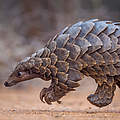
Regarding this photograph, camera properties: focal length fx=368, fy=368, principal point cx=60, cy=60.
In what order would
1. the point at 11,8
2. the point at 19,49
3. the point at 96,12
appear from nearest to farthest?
the point at 19,49 → the point at 11,8 → the point at 96,12

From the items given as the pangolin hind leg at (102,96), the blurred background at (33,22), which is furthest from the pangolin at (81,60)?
the blurred background at (33,22)

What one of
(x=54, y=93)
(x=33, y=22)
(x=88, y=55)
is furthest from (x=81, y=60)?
(x=33, y=22)

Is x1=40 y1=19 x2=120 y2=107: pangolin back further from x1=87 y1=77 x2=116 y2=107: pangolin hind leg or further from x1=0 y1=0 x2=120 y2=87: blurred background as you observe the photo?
x1=0 y1=0 x2=120 y2=87: blurred background

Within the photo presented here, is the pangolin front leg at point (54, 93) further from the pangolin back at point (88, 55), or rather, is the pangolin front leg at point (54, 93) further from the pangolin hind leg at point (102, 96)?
the pangolin hind leg at point (102, 96)

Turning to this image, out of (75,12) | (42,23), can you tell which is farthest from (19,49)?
(75,12)

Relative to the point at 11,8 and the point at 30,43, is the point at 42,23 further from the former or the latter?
the point at 11,8

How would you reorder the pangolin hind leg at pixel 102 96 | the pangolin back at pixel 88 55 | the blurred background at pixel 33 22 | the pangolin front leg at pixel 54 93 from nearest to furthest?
the pangolin back at pixel 88 55
the pangolin front leg at pixel 54 93
the pangolin hind leg at pixel 102 96
the blurred background at pixel 33 22

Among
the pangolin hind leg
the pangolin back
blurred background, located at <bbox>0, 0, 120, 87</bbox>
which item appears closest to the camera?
the pangolin back

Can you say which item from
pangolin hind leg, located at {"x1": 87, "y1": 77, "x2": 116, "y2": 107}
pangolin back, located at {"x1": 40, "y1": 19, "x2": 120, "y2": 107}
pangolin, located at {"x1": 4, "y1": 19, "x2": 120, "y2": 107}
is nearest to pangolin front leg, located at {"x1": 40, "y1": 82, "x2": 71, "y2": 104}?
pangolin, located at {"x1": 4, "y1": 19, "x2": 120, "y2": 107}
